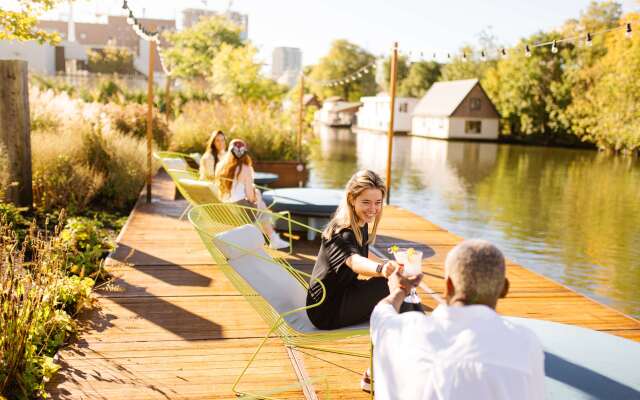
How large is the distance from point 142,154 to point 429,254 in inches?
226

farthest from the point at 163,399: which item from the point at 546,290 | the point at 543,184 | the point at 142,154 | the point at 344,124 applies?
the point at 344,124

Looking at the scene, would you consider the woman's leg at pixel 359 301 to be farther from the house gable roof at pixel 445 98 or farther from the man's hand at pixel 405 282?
the house gable roof at pixel 445 98

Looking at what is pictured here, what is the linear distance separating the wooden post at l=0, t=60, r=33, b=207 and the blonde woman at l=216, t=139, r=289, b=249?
2.35m

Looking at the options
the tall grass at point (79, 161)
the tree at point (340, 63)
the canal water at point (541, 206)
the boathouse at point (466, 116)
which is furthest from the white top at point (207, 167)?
the tree at point (340, 63)

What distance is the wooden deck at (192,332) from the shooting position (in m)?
3.44

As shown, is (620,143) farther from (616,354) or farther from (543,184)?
(616,354)

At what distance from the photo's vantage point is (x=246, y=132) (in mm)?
14102

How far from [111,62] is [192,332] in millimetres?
56735

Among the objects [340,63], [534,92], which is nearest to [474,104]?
[534,92]

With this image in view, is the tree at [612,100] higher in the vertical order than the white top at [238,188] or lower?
higher

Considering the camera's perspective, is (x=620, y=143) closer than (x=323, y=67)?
Yes

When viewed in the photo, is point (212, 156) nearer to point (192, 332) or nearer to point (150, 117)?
point (150, 117)

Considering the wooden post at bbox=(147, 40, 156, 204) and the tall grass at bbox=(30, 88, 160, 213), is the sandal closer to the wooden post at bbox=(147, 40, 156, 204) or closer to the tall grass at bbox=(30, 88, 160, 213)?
Answer: the tall grass at bbox=(30, 88, 160, 213)

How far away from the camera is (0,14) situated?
7969 millimetres
